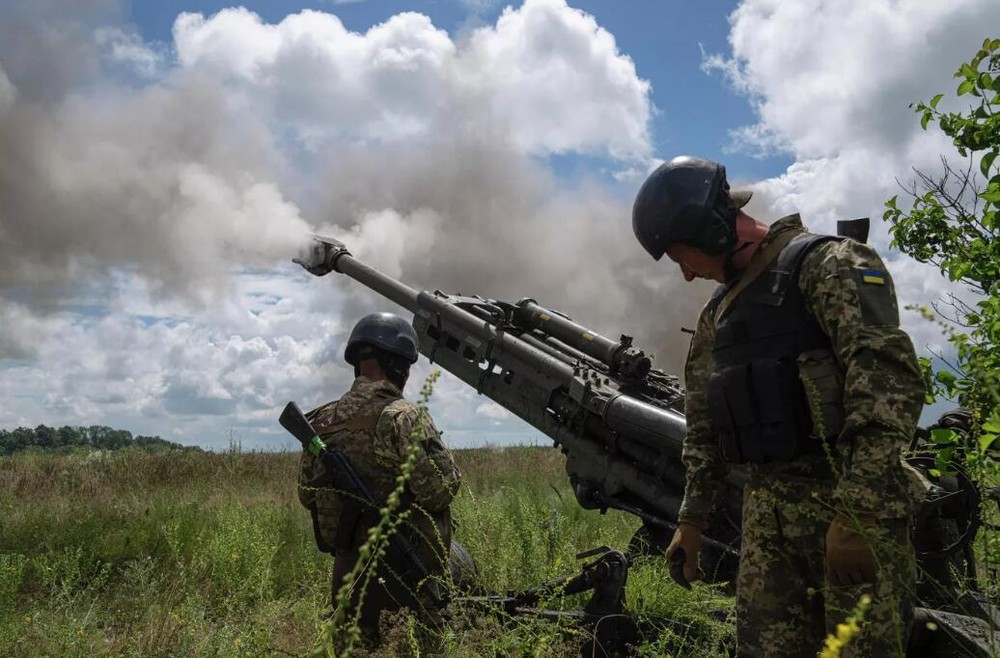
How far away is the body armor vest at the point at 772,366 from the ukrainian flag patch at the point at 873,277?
0.19 meters

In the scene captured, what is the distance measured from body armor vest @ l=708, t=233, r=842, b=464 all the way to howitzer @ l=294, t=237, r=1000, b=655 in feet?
4.71

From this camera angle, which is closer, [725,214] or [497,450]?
[725,214]

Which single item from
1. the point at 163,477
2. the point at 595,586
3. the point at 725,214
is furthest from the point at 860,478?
the point at 163,477

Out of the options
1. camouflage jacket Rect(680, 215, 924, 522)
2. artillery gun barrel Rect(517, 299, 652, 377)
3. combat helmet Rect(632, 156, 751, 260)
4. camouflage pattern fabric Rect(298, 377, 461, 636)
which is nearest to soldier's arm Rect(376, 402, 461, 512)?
camouflage pattern fabric Rect(298, 377, 461, 636)

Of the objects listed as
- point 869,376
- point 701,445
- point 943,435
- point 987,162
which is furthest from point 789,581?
point 987,162

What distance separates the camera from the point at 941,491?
3.60 m

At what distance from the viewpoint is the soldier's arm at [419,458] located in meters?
3.89

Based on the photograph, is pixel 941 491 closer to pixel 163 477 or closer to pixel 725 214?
pixel 725 214

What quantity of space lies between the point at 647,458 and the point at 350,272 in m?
4.66

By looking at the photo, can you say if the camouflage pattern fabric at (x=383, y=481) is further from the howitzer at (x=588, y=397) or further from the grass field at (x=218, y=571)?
the howitzer at (x=588, y=397)

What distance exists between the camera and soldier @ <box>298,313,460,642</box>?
392 cm

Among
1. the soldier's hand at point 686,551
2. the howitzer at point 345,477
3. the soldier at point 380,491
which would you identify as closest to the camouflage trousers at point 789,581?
the soldier's hand at point 686,551

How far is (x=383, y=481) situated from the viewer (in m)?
3.99

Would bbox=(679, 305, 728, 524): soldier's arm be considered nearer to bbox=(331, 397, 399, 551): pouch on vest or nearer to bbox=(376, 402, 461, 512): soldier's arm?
bbox=(376, 402, 461, 512): soldier's arm
